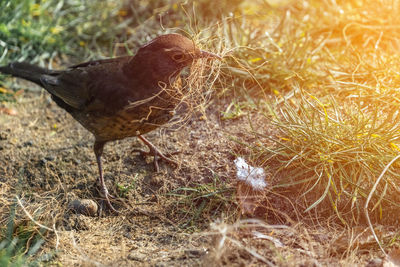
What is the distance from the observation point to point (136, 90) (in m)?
3.20

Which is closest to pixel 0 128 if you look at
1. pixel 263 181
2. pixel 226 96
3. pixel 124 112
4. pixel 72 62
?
pixel 72 62

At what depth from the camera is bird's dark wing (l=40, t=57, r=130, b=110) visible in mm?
3314

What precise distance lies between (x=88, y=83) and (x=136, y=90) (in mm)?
509

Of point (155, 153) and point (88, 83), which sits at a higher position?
point (88, 83)

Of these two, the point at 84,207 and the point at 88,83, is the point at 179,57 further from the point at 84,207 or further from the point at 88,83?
the point at 84,207

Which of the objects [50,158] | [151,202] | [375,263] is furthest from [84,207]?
[375,263]

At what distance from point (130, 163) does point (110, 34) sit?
2449 mm

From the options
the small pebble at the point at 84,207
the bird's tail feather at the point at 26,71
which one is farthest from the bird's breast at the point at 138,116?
the bird's tail feather at the point at 26,71

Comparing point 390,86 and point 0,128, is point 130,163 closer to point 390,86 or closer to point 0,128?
point 0,128

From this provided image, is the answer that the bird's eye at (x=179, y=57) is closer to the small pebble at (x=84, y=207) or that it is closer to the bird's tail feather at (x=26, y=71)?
the small pebble at (x=84, y=207)

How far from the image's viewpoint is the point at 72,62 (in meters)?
5.41

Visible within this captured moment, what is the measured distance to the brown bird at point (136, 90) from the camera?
10.4ft

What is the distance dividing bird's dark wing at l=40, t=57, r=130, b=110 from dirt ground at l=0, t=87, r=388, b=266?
580 millimetres

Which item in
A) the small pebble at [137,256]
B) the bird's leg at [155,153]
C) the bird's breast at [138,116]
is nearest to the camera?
the small pebble at [137,256]
